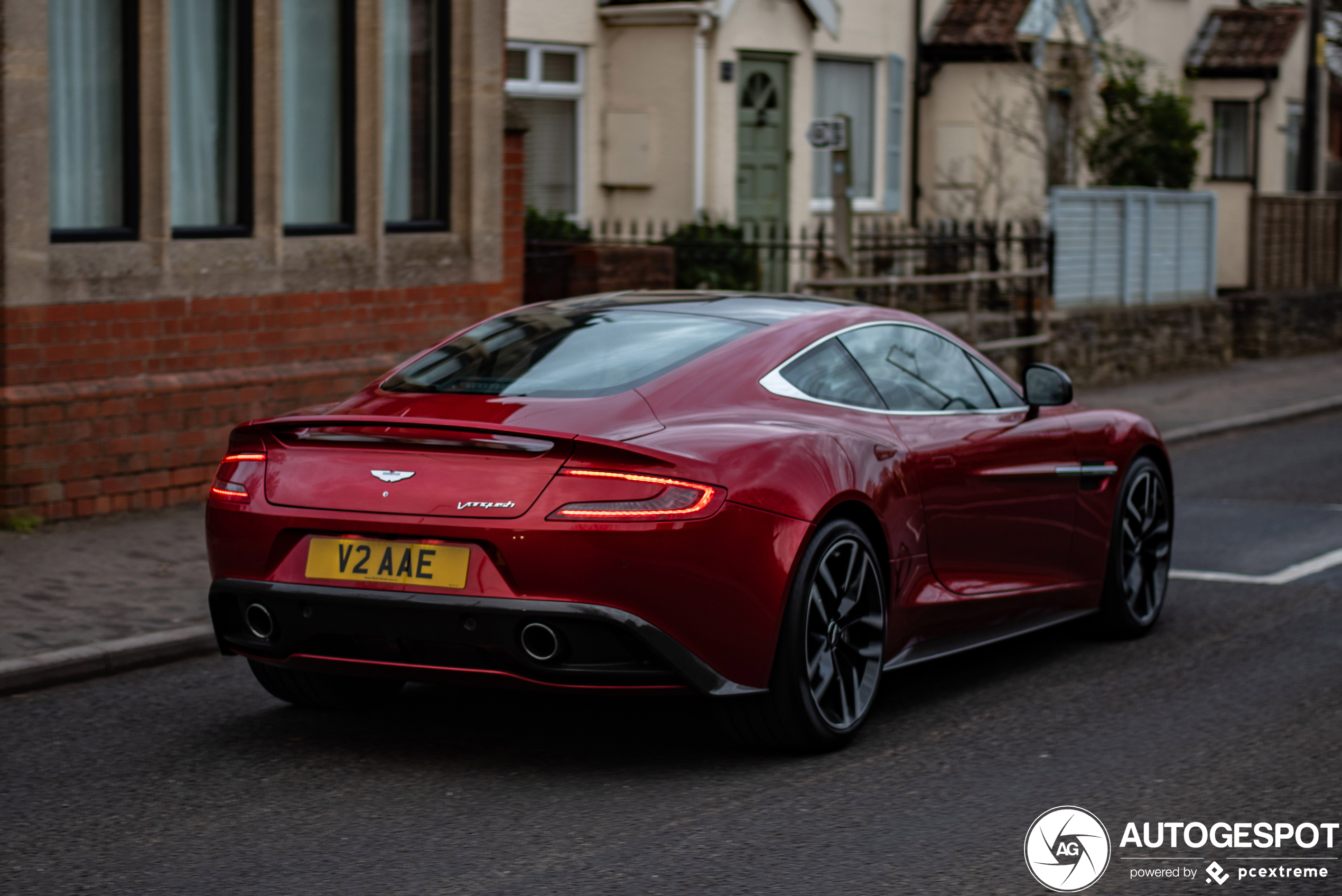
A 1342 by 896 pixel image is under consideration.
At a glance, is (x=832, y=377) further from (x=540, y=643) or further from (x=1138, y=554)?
(x=1138, y=554)

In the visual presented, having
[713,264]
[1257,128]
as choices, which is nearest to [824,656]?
[713,264]

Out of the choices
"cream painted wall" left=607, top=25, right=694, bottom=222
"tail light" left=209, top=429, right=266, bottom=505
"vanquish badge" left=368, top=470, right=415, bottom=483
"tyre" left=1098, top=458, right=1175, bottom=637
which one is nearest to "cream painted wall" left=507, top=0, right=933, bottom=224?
"cream painted wall" left=607, top=25, right=694, bottom=222

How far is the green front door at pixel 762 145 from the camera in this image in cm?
2206

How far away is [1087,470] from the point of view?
7.34 m

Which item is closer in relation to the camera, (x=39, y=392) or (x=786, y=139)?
(x=39, y=392)

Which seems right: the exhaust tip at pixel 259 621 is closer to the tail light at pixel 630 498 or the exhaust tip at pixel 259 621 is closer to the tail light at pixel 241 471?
the tail light at pixel 241 471

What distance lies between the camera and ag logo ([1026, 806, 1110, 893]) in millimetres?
4594

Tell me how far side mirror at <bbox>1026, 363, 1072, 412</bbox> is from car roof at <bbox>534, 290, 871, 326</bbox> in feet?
2.60

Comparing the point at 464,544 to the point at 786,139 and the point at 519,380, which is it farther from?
the point at 786,139

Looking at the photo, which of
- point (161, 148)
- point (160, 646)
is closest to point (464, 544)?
point (160, 646)

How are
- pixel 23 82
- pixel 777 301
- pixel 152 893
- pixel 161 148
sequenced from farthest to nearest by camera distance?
pixel 161 148, pixel 23 82, pixel 777 301, pixel 152 893

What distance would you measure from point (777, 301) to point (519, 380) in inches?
50.1

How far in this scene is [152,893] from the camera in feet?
14.5

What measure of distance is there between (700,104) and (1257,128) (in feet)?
52.7
